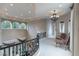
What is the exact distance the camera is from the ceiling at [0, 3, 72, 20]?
2.13 m

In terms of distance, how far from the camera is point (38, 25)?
7.73 ft

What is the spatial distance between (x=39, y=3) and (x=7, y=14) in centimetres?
61

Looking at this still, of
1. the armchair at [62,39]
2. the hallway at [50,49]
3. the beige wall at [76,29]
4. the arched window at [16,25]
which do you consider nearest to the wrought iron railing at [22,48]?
the hallway at [50,49]

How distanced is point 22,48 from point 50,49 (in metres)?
0.54

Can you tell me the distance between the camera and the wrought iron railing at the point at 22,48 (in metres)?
2.17

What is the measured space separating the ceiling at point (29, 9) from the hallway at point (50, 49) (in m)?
0.55

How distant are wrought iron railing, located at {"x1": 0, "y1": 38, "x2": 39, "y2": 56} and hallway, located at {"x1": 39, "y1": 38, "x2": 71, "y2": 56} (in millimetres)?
118

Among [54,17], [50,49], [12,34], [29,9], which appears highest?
[29,9]

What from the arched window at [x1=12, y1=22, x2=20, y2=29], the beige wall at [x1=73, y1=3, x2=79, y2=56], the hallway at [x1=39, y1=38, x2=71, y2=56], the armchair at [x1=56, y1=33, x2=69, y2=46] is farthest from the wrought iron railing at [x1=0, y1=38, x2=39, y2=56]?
the beige wall at [x1=73, y1=3, x2=79, y2=56]

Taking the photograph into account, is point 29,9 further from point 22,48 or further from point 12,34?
point 22,48

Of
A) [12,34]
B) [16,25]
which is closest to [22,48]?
[12,34]

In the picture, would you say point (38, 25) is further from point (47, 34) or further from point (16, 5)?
point (16, 5)

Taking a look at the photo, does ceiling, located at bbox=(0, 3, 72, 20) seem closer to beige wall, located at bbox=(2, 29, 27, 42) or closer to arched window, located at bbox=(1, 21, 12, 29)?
arched window, located at bbox=(1, 21, 12, 29)

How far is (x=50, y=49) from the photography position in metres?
2.27
